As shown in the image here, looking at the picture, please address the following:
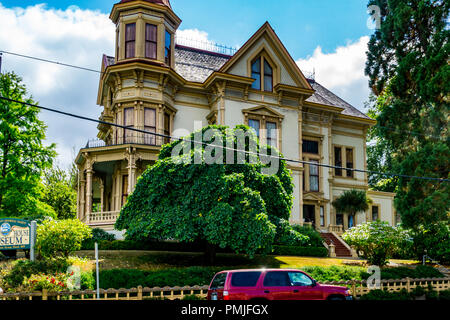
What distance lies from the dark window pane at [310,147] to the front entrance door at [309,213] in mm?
4193

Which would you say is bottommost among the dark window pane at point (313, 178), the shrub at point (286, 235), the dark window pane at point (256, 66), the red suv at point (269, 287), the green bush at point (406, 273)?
the green bush at point (406, 273)

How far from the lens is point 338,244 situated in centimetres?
3319

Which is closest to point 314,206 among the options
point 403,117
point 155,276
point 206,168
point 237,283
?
point 403,117

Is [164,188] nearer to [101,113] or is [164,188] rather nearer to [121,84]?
[121,84]

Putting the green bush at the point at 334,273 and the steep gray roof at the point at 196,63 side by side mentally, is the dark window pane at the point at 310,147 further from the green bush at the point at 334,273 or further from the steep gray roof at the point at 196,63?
the green bush at the point at 334,273

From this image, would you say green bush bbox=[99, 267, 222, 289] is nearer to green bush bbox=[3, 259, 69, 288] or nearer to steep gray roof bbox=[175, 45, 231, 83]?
green bush bbox=[3, 259, 69, 288]

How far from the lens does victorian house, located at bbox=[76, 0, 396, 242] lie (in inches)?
1251

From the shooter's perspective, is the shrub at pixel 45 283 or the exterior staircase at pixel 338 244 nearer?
the shrub at pixel 45 283

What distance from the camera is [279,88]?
34781mm

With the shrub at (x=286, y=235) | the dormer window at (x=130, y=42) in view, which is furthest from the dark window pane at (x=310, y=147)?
the shrub at (x=286, y=235)

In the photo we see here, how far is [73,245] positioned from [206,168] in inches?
270

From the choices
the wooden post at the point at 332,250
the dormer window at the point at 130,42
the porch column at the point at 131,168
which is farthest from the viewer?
the dormer window at the point at 130,42

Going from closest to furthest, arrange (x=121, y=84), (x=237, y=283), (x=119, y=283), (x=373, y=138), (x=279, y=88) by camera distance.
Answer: (x=237, y=283)
(x=119, y=283)
(x=121, y=84)
(x=279, y=88)
(x=373, y=138)

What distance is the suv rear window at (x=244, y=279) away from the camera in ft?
41.0
